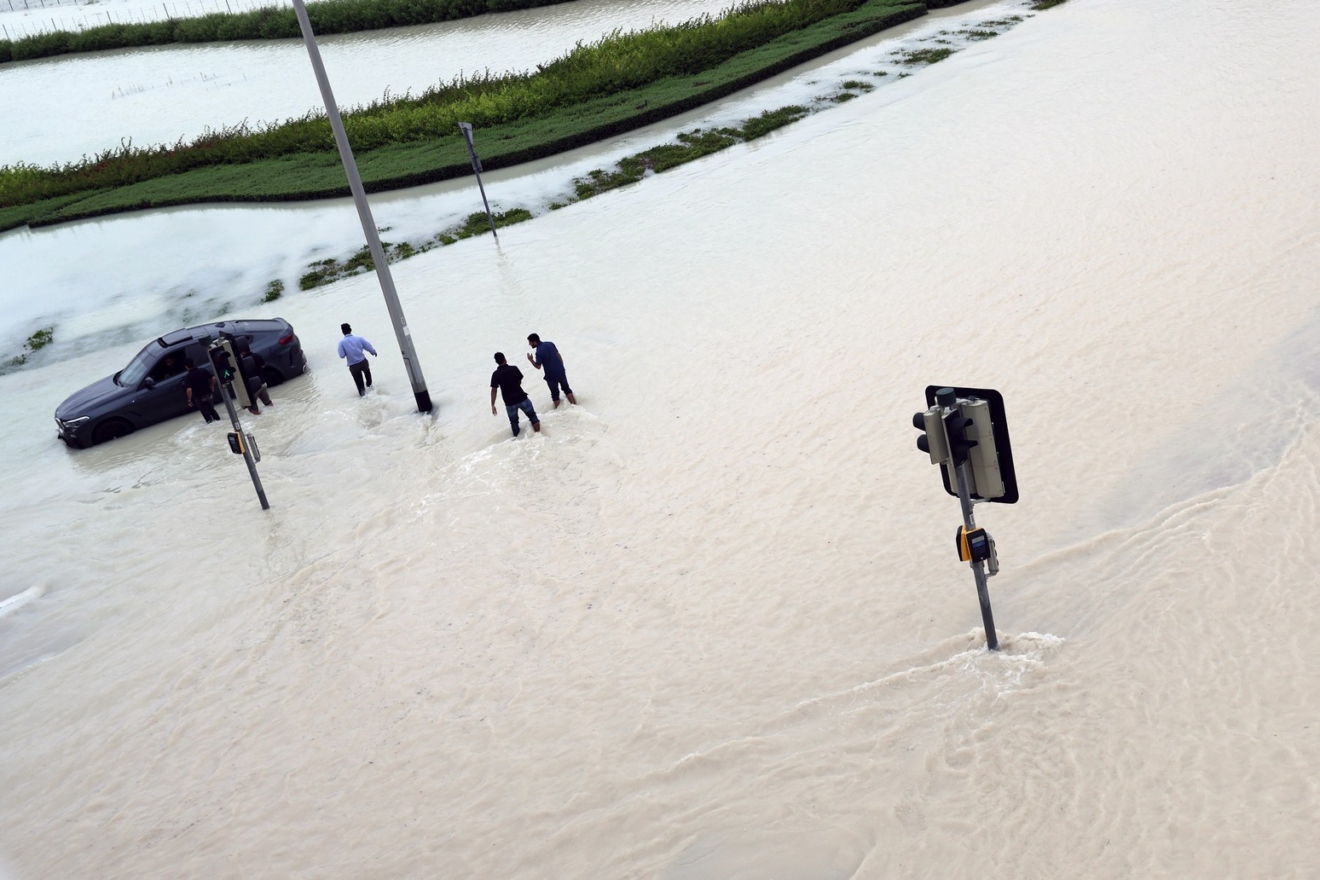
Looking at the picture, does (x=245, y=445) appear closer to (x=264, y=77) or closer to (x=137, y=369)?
(x=137, y=369)

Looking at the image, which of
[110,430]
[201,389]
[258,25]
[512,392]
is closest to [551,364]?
[512,392]

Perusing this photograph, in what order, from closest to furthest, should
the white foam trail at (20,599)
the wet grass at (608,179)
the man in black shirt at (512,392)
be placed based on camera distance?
the white foam trail at (20,599), the man in black shirt at (512,392), the wet grass at (608,179)

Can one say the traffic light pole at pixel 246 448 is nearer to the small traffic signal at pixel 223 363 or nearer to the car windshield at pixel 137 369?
the small traffic signal at pixel 223 363

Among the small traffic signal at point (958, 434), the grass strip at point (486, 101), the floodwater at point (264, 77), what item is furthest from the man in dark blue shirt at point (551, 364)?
the floodwater at point (264, 77)

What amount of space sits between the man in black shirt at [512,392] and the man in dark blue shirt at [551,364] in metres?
0.50

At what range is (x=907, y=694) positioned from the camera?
28.6ft

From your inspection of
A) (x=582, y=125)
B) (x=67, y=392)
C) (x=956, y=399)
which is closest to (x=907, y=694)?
(x=956, y=399)

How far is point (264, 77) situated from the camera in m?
62.4

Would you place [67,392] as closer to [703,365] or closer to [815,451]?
[703,365]

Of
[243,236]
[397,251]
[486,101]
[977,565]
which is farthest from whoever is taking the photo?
[486,101]

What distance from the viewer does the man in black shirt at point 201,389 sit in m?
19.0

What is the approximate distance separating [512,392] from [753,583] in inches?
223

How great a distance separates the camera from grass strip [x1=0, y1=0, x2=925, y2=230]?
3375 cm

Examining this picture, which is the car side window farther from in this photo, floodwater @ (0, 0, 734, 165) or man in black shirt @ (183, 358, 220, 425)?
floodwater @ (0, 0, 734, 165)
